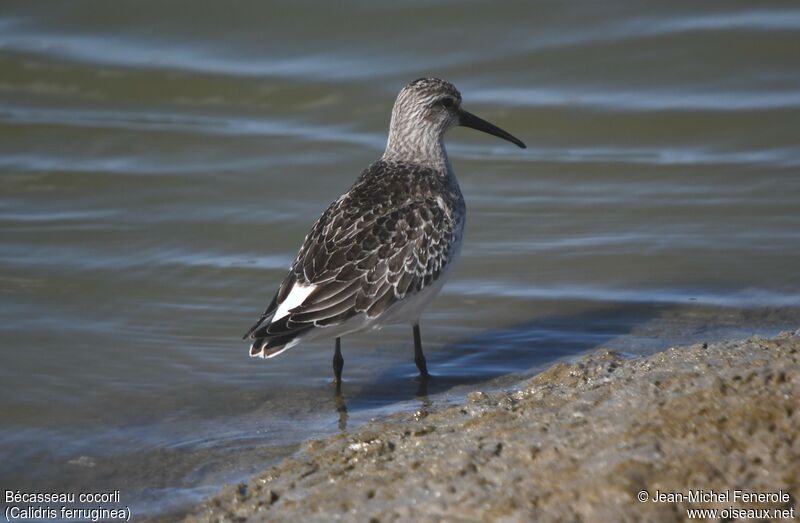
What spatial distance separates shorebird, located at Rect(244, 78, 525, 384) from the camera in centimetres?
673

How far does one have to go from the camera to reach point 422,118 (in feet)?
27.2

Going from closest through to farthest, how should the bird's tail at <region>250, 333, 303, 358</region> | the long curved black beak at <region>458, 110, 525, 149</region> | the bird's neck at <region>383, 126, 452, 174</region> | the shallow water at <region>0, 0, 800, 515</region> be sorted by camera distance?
1. the bird's tail at <region>250, 333, 303, 358</region>
2. the shallow water at <region>0, 0, 800, 515</region>
3. the bird's neck at <region>383, 126, 452, 174</region>
4. the long curved black beak at <region>458, 110, 525, 149</region>

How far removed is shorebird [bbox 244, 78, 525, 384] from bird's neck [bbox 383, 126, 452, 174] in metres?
0.30

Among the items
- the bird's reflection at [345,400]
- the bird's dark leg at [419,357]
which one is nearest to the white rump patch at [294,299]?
the bird's reflection at [345,400]

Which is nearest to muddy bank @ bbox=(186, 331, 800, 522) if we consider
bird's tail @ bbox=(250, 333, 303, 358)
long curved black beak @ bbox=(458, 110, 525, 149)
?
bird's tail @ bbox=(250, 333, 303, 358)

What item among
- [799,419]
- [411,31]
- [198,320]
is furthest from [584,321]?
[411,31]

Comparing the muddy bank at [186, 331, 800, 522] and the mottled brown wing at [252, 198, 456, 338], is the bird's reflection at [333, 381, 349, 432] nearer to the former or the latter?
the mottled brown wing at [252, 198, 456, 338]

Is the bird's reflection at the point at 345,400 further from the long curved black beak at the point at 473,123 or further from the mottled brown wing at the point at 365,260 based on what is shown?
the long curved black beak at the point at 473,123

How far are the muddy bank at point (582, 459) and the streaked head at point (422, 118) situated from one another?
10.9 feet

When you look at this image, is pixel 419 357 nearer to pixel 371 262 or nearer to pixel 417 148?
pixel 371 262

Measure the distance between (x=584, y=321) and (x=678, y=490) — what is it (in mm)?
→ 4174

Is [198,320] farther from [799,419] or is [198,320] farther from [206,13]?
[206,13]

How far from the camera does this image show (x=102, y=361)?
7.79 metres

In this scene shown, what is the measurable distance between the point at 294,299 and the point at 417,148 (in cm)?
191
